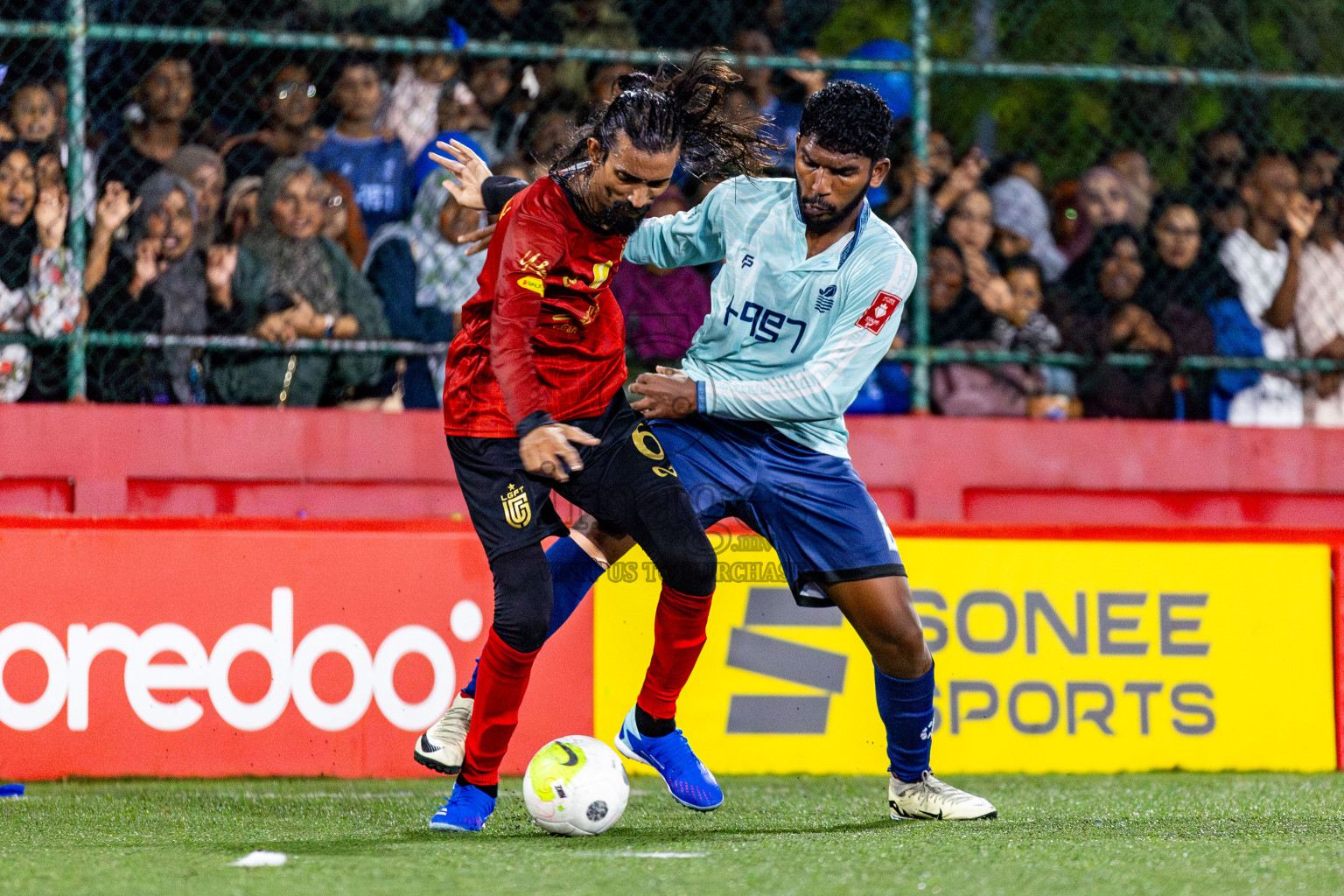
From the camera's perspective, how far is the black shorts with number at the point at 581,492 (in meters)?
4.01

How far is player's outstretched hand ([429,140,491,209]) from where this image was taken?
178 inches

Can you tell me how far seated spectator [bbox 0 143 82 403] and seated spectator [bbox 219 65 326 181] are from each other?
2.28 ft

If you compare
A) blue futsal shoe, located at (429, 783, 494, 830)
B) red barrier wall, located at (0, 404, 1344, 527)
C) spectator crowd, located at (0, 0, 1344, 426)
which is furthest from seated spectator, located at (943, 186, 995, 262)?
blue futsal shoe, located at (429, 783, 494, 830)

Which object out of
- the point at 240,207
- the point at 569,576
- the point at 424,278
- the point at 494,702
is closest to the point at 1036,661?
the point at 569,576

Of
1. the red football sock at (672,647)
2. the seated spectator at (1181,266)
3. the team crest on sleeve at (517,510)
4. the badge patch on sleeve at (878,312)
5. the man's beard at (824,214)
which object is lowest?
the red football sock at (672,647)

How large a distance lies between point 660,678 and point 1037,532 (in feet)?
7.74

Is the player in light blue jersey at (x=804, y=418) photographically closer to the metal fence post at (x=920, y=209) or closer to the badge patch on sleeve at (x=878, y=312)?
the badge patch on sleeve at (x=878, y=312)

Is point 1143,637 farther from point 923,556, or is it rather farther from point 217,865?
point 217,865

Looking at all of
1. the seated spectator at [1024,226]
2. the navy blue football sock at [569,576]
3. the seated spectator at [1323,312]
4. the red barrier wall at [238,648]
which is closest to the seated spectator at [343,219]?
the red barrier wall at [238,648]

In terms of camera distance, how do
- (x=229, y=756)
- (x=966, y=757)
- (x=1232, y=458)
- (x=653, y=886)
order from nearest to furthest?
(x=653, y=886)
(x=229, y=756)
(x=966, y=757)
(x=1232, y=458)

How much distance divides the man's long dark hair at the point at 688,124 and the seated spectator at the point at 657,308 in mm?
1775

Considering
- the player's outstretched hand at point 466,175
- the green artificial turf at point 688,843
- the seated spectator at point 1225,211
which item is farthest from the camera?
the seated spectator at point 1225,211

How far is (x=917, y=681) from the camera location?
4391mm

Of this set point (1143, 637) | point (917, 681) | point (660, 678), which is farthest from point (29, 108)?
point (1143, 637)
